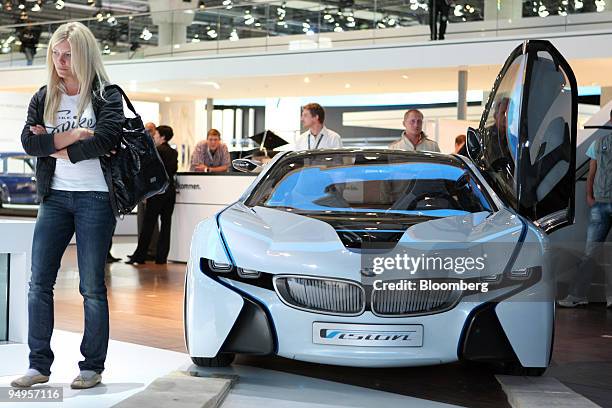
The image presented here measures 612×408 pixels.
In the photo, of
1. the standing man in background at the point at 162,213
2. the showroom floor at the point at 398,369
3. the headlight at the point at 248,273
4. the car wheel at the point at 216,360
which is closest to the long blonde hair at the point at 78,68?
the headlight at the point at 248,273

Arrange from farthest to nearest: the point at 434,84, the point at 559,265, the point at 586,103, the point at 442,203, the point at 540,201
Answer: the point at 586,103, the point at 434,84, the point at 559,265, the point at 540,201, the point at 442,203

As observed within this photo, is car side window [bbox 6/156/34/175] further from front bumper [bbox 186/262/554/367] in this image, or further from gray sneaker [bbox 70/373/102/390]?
front bumper [bbox 186/262/554/367]

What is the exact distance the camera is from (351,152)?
19.0ft

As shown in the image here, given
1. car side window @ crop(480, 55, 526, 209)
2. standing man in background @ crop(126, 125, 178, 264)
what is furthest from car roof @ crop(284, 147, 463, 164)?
standing man in background @ crop(126, 125, 178, 264)

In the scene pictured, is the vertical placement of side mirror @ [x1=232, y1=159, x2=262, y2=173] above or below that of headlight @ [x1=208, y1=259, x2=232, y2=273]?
above

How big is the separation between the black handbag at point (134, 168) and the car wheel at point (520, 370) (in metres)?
1.85

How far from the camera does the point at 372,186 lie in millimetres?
5645

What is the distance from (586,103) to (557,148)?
74.3 feet

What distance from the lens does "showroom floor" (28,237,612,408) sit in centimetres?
468

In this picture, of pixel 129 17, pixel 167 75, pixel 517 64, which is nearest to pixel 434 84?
pixel 167 75

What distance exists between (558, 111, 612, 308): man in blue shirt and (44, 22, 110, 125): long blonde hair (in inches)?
193

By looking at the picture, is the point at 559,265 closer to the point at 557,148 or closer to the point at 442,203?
the point at 557,148

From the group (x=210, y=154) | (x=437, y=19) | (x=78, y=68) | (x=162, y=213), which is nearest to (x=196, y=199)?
(x=162, y=213)


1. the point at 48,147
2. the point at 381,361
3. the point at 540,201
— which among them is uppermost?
the point at 48,147
